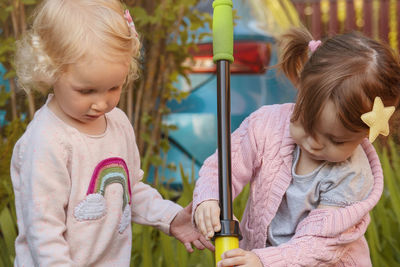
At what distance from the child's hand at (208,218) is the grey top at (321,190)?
22 cm

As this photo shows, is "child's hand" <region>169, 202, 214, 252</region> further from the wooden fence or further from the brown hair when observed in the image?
the wooden fence

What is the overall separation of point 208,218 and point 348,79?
47cm

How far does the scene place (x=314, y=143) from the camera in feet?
5.08

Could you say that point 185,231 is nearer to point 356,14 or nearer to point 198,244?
point 198,244

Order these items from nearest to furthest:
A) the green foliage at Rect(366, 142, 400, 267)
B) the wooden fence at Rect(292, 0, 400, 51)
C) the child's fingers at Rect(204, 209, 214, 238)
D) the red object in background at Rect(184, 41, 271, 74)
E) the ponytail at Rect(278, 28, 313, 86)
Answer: the child's fingers at Rect(204, 209, 214, 238)
the ponytail at Rect(278, 28, 313, 86)
the green foliage at Rect(366, 142, 400, 267)
the red object in background at Rect(184, 41, 271, 74)
the wooden fence at Rect(292, 0, 400, 51)

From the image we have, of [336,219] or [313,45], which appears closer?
[336,219]

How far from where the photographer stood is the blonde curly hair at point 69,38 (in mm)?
1396

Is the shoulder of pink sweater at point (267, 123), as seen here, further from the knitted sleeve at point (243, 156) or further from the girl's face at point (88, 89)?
the girl's face at point (88, 89)

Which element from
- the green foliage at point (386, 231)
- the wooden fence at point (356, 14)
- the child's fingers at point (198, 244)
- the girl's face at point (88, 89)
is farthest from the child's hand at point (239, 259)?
the wooden fence at point (356, 14)

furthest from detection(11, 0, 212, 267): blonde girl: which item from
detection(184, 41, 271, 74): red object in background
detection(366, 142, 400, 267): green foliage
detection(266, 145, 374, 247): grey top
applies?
detection(184, 41, 271, 74): red object in background

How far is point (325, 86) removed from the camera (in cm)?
151

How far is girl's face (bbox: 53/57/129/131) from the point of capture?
1.39 metres

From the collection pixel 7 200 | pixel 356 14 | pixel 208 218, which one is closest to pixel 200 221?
pixel 208 218

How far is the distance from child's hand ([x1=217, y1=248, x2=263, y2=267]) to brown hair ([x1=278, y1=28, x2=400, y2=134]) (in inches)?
13.5
